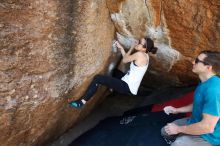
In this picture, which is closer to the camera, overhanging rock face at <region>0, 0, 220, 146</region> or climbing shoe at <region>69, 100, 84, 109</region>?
overhanging rock face at <region>0, 0, 220, 146</region>

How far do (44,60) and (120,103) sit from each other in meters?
2.24

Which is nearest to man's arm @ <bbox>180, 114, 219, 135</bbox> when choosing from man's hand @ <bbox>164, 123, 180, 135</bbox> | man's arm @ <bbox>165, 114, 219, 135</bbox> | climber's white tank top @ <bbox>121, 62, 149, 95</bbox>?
man's arm @ <bbox>165, 114, 219, 135</bbox>

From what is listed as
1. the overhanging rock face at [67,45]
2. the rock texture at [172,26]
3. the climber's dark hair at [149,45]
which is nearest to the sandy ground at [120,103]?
the overhanging rock face at [67,45]

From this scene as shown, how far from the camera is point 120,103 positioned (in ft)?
19.5

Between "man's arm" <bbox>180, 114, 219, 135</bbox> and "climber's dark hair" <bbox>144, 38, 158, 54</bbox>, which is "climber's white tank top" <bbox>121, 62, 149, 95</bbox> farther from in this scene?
"man's arm" <bbox>180, 114, 219, 135</bbox>

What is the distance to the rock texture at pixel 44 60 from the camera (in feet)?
11.8

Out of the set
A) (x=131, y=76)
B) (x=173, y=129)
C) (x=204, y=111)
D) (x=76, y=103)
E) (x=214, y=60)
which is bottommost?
(x=76, y=103)

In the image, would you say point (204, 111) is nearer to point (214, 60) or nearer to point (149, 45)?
point (214, 60)

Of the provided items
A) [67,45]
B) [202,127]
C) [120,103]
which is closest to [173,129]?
[202,127]

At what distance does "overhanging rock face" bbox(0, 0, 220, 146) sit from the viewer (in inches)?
144

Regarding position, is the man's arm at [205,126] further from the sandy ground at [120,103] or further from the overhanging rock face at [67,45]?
the sandy ground at [120,103]

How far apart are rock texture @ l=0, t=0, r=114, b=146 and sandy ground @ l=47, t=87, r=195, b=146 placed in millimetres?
576

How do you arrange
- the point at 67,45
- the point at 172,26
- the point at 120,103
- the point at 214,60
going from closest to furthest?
the point at 214,60
the point at 67,45
the point at 172,26
the point at 120,103

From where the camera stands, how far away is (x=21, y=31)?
359 cm
